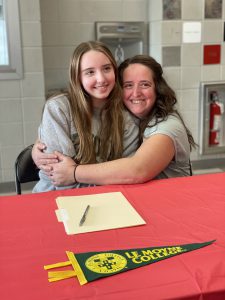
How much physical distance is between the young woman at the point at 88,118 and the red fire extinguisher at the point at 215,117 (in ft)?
6.13

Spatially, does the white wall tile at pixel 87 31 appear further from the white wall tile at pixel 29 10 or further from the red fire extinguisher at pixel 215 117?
the red fire extinguisher at pixel 215 117

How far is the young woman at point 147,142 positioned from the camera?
1525 millimetres

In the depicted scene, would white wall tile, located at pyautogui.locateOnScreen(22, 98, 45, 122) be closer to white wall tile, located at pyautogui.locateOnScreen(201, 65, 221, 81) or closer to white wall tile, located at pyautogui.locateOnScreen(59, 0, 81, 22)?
white wall tile, located at pyautogui.locateOnScreen(59, 0, 81, 22)

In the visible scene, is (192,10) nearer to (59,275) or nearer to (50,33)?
(50,33)

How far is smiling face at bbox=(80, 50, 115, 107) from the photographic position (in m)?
1.71

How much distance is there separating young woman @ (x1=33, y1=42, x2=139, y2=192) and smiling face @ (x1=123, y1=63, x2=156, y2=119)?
54 mm

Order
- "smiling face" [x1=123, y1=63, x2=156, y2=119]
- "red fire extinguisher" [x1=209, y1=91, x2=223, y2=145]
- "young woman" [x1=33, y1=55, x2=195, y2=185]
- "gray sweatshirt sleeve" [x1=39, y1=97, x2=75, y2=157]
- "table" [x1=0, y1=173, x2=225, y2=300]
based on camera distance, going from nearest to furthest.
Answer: "table" [x1=0, y1=173, x2=225, y2=300], "young woman" [x1=33, y1=55, x2=195, y2=185], "gray sweatshirt sleeve" [x1=39, y1=97, x2=75, y2=157], "smiling face" [x1=123, y1=63, x2=156, y2=119], "red fire extinguisher" [x1=209, y1=91, x2=223, y2=145]

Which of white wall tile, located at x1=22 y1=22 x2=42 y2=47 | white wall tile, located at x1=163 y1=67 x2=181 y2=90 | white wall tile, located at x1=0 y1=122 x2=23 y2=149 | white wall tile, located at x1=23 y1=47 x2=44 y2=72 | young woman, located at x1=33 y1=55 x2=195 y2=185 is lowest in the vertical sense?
white wall tile, located at x1=0 y1=122 x2=23 y2=149

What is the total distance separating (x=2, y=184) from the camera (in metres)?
3.08

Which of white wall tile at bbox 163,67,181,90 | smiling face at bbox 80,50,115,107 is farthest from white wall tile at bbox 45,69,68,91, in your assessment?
smiling face at bbox 80,50,115,107

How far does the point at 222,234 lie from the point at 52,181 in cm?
81

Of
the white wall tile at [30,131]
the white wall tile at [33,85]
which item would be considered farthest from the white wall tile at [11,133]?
the white wall tile at [33,85]

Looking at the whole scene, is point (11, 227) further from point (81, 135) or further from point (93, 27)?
point (93, 27)

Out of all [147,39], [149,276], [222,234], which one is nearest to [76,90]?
[222,234]
